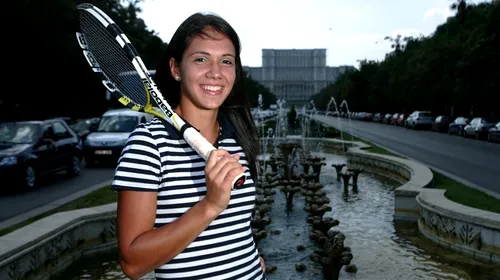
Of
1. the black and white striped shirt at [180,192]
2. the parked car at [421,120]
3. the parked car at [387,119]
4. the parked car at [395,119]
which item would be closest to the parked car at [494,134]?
the parked car at [421,120]

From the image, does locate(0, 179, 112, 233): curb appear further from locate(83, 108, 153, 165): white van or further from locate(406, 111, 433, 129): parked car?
locate(406, 111, 433, 129): parked car

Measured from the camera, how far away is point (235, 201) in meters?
2.01

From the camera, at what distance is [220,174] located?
1597 mm

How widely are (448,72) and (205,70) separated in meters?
44.2

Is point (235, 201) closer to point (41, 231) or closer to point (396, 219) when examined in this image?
point (41, 231)

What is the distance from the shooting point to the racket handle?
161 centimetres

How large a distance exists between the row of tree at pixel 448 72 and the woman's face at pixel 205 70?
30.7 m

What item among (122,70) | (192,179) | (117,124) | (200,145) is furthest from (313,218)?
(117,124)

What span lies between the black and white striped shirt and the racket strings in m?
0.35

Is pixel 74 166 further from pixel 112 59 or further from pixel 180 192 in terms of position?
pixel 180 192

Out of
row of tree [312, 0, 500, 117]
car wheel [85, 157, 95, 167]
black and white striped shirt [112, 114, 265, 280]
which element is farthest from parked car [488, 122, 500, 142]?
black and white striped shirt [112, 114, 265, 280]

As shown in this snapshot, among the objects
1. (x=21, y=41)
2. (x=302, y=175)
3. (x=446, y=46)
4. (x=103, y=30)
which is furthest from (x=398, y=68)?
(x=103, y=30)

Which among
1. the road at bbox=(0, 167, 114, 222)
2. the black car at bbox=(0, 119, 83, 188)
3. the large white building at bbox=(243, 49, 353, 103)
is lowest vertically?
the road at bbox=(0, 167, 114, 222)

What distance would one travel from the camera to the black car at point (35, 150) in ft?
40.3
